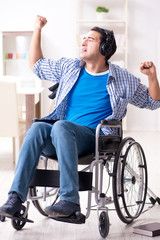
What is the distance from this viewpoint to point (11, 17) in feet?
23.2

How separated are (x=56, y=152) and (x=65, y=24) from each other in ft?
16.6

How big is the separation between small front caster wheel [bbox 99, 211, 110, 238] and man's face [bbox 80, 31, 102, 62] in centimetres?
82

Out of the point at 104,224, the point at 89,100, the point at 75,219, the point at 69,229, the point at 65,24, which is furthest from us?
the point at 65,24

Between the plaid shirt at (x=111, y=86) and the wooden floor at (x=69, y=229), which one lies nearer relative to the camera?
the wooden floor at (x=69, y=229)

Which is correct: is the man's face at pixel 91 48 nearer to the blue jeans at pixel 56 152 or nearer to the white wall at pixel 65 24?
the blue jeans at pixel 56 152

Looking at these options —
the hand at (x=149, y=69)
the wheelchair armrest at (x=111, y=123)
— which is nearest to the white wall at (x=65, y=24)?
the hand at (x=149, y=69)

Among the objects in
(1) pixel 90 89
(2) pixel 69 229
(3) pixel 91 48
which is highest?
(3) pixel 91 48

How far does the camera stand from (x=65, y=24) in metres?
7.07

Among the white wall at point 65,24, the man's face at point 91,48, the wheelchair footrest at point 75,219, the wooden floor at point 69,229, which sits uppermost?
the white wall at point 65,24

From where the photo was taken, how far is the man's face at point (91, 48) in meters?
2.53

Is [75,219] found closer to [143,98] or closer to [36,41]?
[143,98]

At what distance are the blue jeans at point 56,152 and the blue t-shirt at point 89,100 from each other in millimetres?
190

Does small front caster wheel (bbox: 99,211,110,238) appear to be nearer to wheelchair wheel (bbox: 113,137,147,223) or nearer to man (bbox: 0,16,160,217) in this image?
wheelchair wheel (bbox: 113,137,147,223)

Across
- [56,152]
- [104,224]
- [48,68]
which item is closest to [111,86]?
[48,68]
